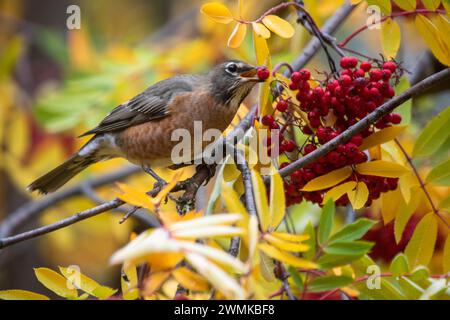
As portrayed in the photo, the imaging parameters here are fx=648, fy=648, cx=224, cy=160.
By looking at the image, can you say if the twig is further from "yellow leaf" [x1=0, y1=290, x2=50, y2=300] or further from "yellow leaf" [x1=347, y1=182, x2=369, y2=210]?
"yellow leaf" [x1=0, y1=290, x2=50, y2=300]

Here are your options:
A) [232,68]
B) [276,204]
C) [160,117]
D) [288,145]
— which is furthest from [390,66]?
[160,117]

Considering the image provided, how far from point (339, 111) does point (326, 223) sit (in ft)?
1.80

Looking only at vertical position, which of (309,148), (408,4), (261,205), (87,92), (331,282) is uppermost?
(87,92)

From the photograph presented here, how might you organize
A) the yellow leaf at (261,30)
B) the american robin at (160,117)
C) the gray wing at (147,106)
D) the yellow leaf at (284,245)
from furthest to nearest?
1. the gray wing at (147,106)
2. the american robin at (160,117)
3. the yellow leaf at (261,30)
4. the yellow leaf at (284,245)

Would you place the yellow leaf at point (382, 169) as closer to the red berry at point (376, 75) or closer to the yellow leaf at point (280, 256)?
the red berry at point (376, 75)

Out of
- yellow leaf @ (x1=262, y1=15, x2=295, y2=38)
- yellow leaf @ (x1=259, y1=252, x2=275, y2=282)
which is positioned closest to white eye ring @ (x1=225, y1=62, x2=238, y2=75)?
yellow leaf @ (x1=262, y1=15, x2=295, y2=38)

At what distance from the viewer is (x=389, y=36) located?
7.95ft

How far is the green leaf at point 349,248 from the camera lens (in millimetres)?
1768

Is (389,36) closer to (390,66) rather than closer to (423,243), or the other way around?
(390,66)

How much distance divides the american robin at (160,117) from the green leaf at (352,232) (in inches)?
54.6

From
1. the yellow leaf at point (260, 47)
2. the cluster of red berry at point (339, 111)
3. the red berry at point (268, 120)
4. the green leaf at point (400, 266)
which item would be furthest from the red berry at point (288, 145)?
the green leaf at point (400, 266)

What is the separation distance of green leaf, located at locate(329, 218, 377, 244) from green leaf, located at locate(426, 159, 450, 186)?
0.54 m

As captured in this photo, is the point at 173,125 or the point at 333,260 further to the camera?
the point at 173,125

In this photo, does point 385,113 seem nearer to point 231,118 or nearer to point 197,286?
point 197,286
